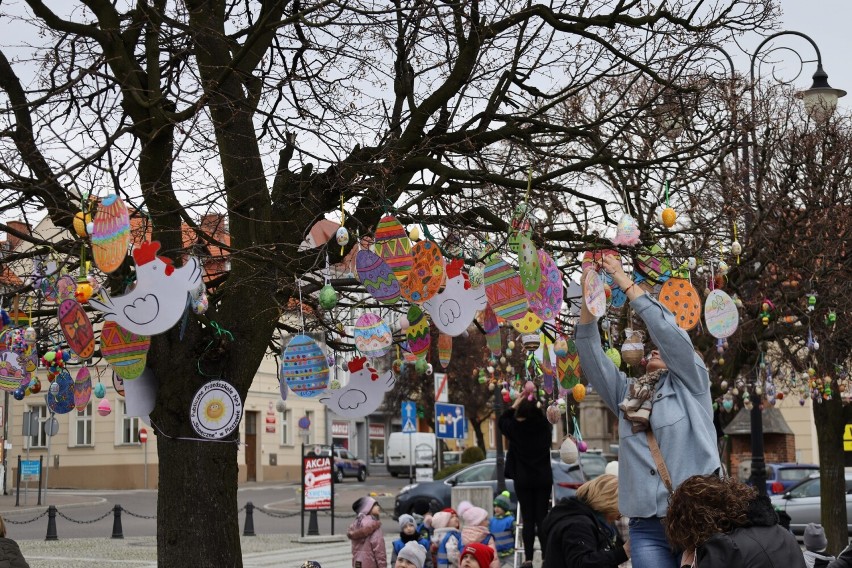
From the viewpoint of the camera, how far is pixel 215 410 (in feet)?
25.7

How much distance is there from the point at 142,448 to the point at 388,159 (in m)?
38.6

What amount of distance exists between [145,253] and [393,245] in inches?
68.5

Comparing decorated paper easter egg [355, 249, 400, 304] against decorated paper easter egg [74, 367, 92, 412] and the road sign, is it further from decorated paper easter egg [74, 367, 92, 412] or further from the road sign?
the road sign

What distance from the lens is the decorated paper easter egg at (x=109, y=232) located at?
20.9 ft

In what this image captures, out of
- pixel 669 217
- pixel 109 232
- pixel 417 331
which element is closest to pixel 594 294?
pixel 669 217

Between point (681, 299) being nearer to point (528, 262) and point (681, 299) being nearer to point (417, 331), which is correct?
point (528, 262)

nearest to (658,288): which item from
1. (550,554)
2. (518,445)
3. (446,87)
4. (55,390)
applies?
(518,445)

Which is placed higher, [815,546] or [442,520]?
[815,546]

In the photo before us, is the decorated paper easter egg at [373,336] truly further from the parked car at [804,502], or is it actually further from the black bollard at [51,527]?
the parked car at [804,502]

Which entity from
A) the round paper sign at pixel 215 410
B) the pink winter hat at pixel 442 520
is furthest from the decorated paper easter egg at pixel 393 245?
the pink winter hat at pixel 442 520

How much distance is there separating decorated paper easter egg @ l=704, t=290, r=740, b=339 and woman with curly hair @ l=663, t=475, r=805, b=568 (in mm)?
5341

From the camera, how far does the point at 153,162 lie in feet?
27.0

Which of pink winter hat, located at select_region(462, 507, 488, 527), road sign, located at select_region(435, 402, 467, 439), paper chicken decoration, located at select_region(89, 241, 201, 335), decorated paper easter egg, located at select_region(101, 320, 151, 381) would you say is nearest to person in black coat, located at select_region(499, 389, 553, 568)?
pink winter hat, located at select_region(462, 507, 488, 527)

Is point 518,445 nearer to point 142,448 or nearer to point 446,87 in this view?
point 446,87
